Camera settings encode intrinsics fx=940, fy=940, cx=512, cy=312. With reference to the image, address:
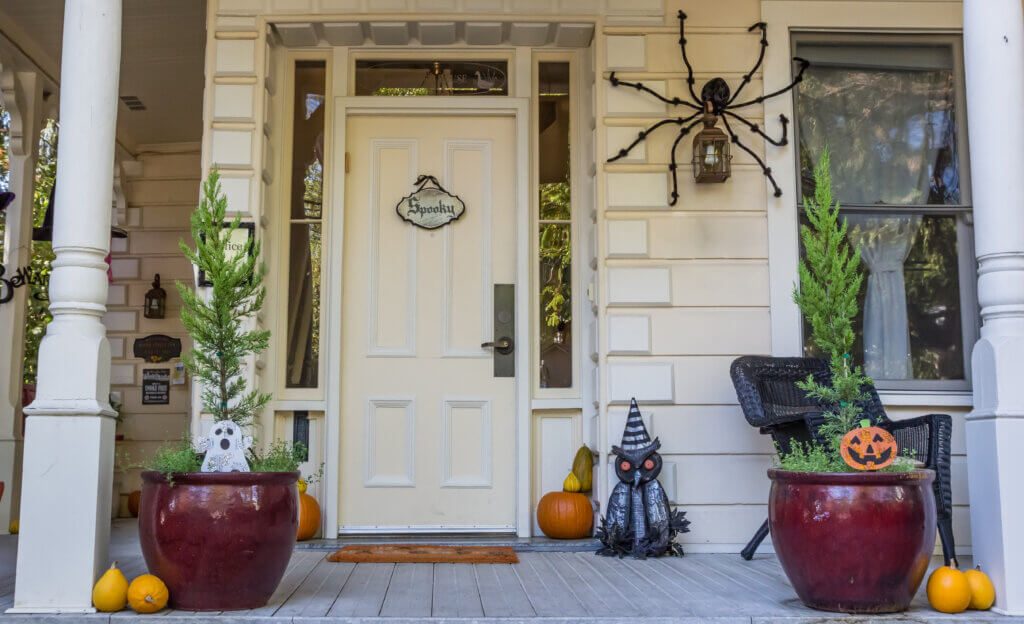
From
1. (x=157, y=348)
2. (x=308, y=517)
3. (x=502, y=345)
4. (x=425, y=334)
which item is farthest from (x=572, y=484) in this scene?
(x=157, y=348)

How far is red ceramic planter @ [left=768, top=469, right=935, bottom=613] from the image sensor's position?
2709mm

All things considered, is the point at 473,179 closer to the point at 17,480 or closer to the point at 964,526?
the point at 964,526

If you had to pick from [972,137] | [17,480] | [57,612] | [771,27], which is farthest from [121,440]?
[972,137]

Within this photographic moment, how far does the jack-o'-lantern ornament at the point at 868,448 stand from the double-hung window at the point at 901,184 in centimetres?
166

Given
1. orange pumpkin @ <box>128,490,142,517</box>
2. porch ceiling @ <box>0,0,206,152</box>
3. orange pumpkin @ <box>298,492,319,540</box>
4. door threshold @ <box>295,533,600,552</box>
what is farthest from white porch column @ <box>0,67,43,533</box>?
door threshold @ <box>295,533,600,552</box>

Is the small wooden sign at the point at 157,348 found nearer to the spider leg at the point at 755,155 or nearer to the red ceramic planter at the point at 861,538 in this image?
the spider leg at the point at 755,155

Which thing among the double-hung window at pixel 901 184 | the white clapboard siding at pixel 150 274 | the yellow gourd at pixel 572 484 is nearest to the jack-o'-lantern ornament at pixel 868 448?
the double-hung window at pixel 901 184

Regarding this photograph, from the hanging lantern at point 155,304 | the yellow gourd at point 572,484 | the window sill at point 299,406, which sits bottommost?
the yellow gourd at point 572,484

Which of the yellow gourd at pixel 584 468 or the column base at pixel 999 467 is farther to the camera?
the yellow gourd at pixel 584 468

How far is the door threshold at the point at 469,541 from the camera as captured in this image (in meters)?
4.12

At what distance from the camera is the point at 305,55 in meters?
4.74

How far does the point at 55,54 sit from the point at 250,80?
7.72 ft

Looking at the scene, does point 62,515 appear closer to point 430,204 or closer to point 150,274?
point 430,204

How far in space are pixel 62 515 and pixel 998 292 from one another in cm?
307
